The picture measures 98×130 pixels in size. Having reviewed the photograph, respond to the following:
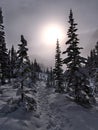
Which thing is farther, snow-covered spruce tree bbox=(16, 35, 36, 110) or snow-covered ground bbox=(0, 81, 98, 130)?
snow-covered spruce tree bbox=(16, 35, 36, 110)

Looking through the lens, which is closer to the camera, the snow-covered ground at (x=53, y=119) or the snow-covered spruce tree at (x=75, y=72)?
the snow-covered ground at (x=53, y=119)

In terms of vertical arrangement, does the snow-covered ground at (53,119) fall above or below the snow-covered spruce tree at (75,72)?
below

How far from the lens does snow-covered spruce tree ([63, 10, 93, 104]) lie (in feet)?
103

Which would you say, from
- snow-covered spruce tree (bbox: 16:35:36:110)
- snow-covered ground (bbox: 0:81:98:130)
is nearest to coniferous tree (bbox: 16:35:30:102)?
snow-covered spruce tree (bbox: 16:35:36:110)

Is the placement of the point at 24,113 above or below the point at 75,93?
below

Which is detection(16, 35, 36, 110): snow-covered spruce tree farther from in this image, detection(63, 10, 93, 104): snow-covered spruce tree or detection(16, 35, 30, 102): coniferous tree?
detection(63, 10, 93, 104): snow-covered spruce tree

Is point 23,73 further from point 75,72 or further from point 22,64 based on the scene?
point 75,72

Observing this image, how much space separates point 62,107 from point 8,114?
28.2 feet

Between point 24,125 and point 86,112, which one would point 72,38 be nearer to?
point 86,112

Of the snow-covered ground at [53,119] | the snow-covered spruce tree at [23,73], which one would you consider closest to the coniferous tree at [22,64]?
the snow-covered spruce tree at [23,73]

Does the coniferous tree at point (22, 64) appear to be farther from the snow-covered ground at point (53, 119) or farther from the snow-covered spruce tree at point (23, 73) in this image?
the snow-covered ground at point (53, 119)

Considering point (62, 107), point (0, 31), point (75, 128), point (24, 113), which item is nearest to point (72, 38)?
point (62, 107)

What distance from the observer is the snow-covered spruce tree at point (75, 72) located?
31.4 m

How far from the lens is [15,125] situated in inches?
804
